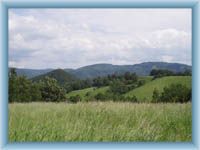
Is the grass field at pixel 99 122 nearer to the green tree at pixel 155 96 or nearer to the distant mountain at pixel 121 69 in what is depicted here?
the green tree at pixel 155 96

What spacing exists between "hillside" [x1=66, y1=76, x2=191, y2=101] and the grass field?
0.08 metres

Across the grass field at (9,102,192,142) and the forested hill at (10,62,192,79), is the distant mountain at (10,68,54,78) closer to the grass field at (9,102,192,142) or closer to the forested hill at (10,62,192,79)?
the forested hill at (10,62,192,79)

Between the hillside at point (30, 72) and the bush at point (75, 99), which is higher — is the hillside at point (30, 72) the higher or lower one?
the higher one

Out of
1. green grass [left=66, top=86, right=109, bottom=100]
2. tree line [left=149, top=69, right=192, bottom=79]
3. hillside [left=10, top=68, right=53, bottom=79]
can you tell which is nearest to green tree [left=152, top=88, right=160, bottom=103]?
tree line [left=149, top=69, right=192, bottom=79]

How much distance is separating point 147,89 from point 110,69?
38 centimetres

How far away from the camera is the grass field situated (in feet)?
24.6

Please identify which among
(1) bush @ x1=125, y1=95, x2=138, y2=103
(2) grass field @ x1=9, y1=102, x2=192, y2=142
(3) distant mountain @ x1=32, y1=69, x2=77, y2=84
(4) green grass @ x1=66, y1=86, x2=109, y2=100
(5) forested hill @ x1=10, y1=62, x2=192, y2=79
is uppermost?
(5) forested hill @ x1=10, y1=62, x2=192, y2=79

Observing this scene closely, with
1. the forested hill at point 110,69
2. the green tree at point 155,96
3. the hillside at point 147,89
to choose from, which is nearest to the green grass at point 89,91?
the hillside at point 147,89

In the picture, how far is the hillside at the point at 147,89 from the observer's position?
753 cm

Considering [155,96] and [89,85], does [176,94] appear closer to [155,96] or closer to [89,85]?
[155,96]

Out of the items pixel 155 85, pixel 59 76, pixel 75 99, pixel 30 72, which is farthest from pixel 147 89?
pixel 30 72

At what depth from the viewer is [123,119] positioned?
7672mm

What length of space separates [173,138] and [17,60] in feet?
4.79

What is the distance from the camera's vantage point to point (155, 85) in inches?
298
